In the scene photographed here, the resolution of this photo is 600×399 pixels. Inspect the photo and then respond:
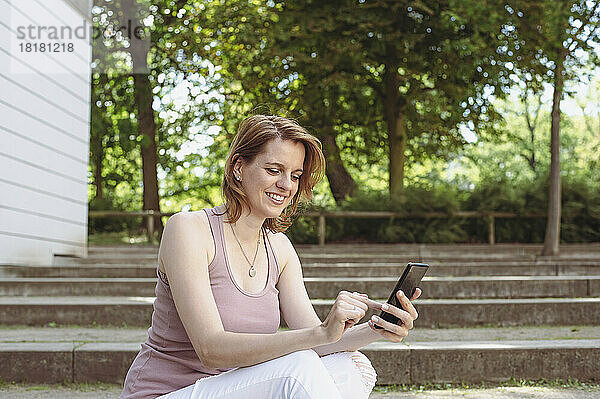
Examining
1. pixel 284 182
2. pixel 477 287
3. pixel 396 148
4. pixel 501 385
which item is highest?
pixel 396 148

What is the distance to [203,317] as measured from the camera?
7.02 ft

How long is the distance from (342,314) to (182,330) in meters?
0.57

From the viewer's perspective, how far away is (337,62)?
42.5 ft

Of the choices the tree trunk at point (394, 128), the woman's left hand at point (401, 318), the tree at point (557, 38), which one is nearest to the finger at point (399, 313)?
the woman's left hand at point (401, 318)

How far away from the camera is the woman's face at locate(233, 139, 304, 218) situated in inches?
92.4

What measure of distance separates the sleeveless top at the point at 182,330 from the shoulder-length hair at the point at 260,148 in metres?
0.12

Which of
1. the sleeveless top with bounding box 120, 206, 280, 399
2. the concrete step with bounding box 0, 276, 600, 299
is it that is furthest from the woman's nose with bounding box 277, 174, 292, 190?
the concrete step with bounding box 0, 276, 600, 299

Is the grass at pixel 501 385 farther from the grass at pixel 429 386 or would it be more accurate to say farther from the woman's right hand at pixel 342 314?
the woman's right hand at pixel 342 314

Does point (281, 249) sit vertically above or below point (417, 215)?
below

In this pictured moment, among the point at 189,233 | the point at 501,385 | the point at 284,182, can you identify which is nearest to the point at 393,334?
the point at 284,182

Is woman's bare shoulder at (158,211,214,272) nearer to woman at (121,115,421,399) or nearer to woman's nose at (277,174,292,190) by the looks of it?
woman at (121,115,421,399)

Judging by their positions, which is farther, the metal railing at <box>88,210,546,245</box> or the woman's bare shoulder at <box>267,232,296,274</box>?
the metal railing at <box>88,210,546,245</box>

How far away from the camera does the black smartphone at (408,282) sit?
217 cm

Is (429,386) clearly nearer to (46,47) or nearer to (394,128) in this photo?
(46,47)
